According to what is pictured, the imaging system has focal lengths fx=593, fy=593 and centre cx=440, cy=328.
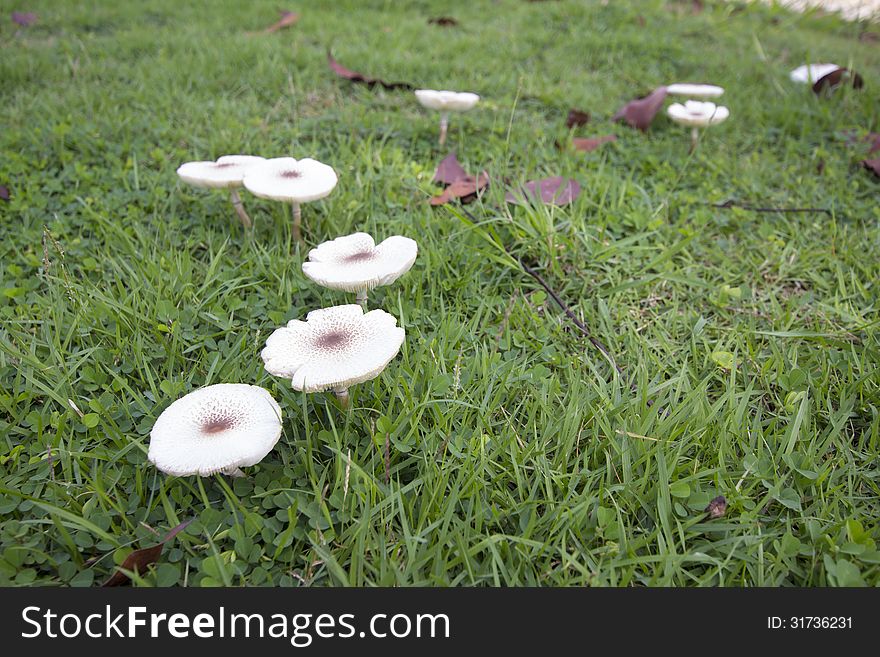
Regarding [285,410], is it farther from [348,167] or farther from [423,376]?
[348,167]

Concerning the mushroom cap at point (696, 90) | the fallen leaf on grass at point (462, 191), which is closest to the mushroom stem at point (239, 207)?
the fallen leaf on grass at point (462, 191)

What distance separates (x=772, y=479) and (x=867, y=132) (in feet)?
10.6

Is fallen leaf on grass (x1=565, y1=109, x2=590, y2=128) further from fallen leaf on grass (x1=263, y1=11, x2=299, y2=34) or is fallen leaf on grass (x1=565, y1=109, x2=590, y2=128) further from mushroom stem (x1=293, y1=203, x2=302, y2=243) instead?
fallen leaf on grass (x1=263, y1=11, x2=299, y2=34)

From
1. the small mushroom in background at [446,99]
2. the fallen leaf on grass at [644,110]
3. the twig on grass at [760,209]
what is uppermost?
the small mushroom in background at [446,99]

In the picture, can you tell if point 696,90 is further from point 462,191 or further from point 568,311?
point 568,311

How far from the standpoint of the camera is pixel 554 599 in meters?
1.47

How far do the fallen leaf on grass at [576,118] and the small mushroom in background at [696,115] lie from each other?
0.54 m

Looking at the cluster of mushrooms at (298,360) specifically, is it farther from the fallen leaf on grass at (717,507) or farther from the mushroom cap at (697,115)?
the mushroom cap at (697,115)

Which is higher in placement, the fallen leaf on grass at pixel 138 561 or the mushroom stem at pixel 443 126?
the mushroom stem at pixel 443 126

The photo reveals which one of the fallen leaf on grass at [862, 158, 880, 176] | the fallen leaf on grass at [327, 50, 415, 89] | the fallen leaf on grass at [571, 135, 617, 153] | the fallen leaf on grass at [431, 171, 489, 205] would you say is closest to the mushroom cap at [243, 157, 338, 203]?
the fallen leaf on grass at [431, 171, 489, 205]

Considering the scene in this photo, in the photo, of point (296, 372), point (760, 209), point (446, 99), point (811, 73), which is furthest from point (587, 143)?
point (296, 372)

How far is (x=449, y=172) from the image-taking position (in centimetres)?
315

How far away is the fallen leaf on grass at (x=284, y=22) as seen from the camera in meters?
5.24

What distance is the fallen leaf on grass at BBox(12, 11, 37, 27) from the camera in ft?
16.5
